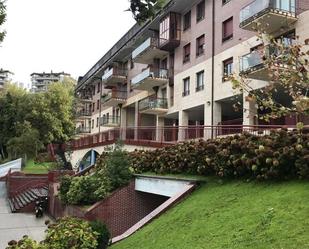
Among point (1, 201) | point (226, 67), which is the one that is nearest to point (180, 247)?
point (226, 67)

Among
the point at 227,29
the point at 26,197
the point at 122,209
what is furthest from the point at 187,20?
the point at 122,209

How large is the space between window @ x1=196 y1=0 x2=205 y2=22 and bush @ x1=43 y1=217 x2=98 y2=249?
2256 centimetres

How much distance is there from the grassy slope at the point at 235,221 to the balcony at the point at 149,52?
23891mm

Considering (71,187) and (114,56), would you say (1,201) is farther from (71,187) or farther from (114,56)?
(114,56)

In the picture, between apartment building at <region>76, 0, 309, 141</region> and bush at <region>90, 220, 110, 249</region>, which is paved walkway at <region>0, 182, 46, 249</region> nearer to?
bush at <region>90, 220, 110, 249</region>

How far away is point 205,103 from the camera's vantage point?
28625 mm

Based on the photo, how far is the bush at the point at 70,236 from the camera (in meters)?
9.63

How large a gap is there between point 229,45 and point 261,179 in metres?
17.2

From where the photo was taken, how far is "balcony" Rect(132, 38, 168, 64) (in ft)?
113

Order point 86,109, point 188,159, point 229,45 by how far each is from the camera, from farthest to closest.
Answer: point 86,109 → point 229,45 → point 188,159

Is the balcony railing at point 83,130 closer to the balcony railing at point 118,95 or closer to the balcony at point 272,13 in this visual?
the balcony railing at point 118,95

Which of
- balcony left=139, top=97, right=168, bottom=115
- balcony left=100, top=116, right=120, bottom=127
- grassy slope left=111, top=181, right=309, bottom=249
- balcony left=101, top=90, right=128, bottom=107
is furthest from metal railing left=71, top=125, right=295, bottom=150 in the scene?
balcony left=100, top=116, right=120, bottom=127

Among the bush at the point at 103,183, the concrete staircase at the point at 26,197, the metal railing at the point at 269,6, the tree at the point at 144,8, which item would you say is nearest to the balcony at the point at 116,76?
the concrete staircase at the point at 26,197

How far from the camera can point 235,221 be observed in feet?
27.2
